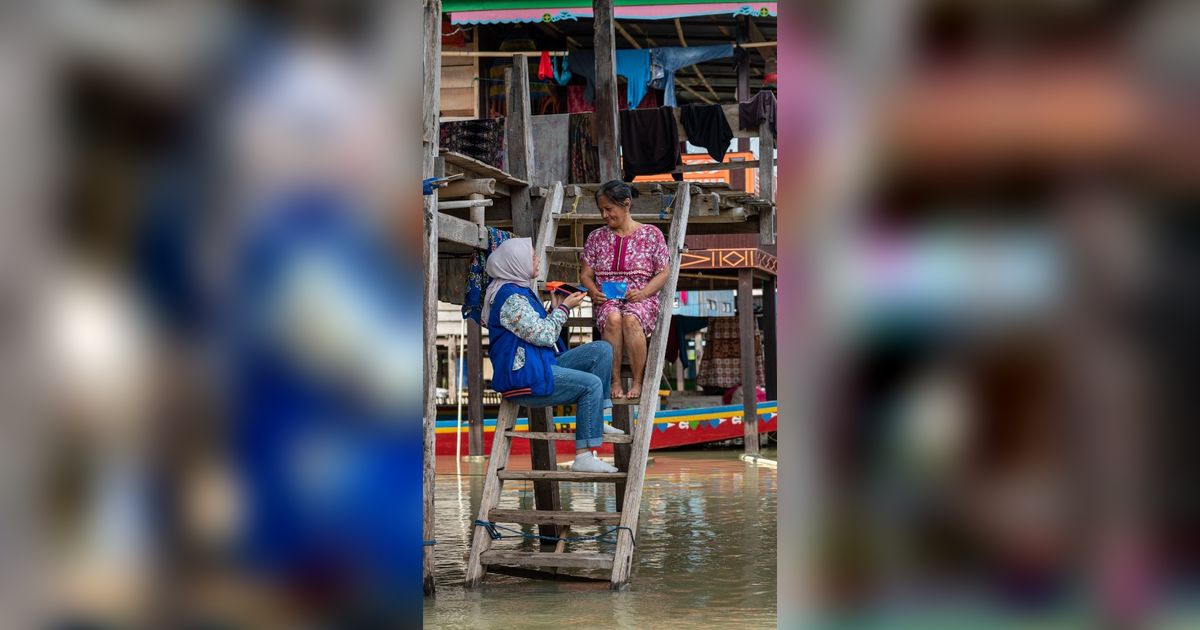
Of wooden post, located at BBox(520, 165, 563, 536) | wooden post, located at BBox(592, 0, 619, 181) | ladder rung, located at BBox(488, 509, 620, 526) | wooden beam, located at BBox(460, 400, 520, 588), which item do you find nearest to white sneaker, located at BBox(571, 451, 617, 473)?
ladder rung, located at BBox(488, 509, 620, 526)

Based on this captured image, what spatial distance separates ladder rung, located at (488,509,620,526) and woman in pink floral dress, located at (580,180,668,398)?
33.5 inches

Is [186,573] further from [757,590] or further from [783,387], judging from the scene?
[757,590]

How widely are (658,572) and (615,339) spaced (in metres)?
1.36

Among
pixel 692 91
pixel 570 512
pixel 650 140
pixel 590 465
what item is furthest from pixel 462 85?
pixel 570 512

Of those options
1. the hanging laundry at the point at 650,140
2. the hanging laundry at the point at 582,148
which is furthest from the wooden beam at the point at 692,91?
the hanging laundry at the point at 582,148

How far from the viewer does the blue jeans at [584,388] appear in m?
6.20

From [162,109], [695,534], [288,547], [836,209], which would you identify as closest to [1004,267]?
[836,209]

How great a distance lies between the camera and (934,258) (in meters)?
1.78

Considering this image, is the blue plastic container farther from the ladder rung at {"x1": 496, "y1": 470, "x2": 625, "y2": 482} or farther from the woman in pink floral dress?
the ladder rung at {"x1": 496, "y1": 470, "x2": 625, "y2": 482}

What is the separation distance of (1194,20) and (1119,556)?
0.81 meters

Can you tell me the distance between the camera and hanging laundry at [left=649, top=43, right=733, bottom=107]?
14.2m

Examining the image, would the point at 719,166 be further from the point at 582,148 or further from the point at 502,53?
the point at 502,53

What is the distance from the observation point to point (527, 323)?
19.6ft

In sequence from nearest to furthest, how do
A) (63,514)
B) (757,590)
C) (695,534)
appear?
(63,514) < (757,590) < (695,534)
